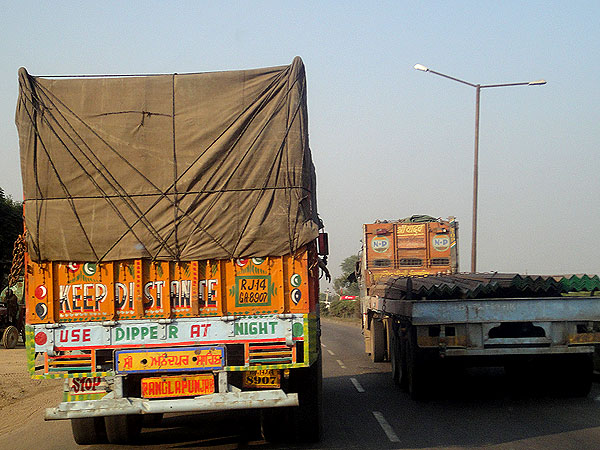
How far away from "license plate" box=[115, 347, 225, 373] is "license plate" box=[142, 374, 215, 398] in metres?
0.09

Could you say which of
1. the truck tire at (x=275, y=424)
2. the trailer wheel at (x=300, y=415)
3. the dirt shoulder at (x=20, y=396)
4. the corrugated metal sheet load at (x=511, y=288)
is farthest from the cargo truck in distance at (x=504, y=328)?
the dirt shoulder at (x=20, y=396)

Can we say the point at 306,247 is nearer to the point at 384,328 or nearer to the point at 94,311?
the point at 94,311

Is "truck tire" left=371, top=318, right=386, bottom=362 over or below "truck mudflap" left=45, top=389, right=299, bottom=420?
below

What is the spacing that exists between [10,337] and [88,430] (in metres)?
22.2

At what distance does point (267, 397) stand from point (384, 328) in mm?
9874

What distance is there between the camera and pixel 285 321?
789 centimetres

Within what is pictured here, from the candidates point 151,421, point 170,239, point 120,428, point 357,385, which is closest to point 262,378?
point 170,239

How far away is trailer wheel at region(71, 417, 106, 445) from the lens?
901cm

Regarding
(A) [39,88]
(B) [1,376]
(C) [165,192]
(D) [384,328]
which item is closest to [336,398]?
(D) [384,328]

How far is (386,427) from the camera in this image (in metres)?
9.78

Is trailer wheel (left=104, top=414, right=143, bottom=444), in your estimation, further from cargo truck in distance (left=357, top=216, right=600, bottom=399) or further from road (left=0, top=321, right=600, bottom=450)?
cargo truck in distance (left=357, top=216, right=600, bottom=399)

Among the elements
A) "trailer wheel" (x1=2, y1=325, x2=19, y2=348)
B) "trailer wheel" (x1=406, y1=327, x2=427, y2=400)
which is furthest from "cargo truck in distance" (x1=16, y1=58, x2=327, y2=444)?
"trailer wheel" (x1=2, y1=325, x2=19, y2=348)

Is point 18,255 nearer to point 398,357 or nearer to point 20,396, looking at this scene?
point 398,357

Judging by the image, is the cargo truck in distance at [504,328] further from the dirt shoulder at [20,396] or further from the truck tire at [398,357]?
the dirt shoulder at [20,396]
